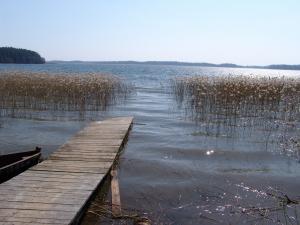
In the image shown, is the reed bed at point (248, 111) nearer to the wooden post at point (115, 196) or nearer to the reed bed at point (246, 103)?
the reed bed at point (246, 103)

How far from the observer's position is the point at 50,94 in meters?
20.4

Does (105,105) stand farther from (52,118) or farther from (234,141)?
(234,141)

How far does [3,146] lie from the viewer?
12453 mm

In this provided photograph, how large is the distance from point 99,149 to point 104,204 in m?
3.23

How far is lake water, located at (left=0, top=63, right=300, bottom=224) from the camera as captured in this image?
24.5ft

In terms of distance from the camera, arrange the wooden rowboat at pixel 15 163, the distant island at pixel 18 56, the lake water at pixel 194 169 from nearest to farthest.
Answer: the lake water at pixel 194 169 < the wooden rowboat at pixel 15 163 < the distant island at pixel 18 56

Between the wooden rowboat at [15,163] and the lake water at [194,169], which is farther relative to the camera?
the wooden rowboat at [15,163]

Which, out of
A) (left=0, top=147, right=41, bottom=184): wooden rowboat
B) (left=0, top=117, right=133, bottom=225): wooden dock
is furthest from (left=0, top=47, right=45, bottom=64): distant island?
(left=0, top=147, right=41, bottom=184): wooden rowboat

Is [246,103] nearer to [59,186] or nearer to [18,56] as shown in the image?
[59,186]

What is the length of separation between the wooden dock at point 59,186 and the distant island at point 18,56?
130727mm

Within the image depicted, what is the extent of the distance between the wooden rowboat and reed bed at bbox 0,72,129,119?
31.2 feet

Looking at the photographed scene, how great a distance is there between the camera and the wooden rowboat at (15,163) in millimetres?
7977

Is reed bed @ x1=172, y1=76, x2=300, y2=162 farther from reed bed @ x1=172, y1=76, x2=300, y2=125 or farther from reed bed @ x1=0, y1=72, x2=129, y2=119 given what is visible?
reed bed @ x1=0, y1=72, x2=129, y2=119

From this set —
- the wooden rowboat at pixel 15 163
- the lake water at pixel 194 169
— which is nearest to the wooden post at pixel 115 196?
the lake water at pixel 194 169
